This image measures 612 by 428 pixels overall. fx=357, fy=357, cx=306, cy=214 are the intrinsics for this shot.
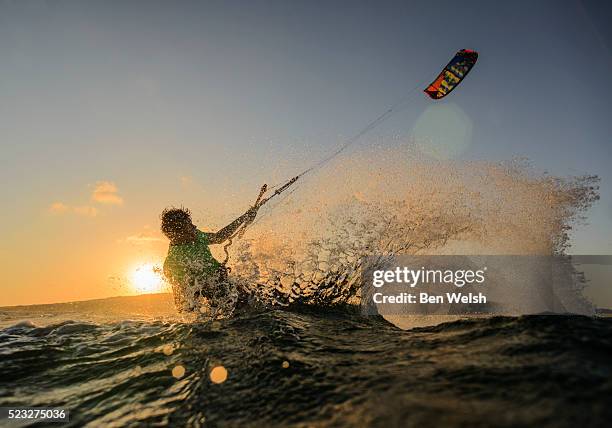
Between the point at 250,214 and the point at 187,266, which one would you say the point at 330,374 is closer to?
the point at 187,266

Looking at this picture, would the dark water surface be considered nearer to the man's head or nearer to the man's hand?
the man's head

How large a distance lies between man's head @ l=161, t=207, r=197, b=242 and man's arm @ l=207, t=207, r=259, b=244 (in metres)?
0.55

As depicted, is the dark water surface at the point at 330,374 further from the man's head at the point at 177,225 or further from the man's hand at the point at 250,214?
the man's hand at the point at 250,214

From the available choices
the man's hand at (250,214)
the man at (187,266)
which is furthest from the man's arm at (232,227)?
the man at (187,266)

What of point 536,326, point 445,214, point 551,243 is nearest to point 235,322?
point 536,326

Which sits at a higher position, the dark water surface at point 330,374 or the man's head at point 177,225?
the man's head at point 177,225

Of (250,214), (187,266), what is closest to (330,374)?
(187,266)

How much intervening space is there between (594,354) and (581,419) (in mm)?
1060

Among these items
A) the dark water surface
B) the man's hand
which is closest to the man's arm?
the man's hand

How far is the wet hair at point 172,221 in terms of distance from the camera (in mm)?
7328

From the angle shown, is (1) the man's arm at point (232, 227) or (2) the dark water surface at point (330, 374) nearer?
(2) the dark water surface at point (330, 374)

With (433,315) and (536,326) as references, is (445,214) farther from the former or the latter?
(536,326)

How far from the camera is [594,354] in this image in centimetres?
240

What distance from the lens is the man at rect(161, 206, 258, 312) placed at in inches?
290
